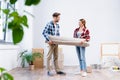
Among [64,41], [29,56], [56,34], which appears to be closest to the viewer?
[64,41]

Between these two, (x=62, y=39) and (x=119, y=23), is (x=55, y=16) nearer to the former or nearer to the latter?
(x=62, y=39)

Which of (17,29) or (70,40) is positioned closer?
(17,29)

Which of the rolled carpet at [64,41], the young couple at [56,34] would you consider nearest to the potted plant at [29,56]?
the young couple at [56,34]

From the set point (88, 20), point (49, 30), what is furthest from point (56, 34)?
point (88, 20)

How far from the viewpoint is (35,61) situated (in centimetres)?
670

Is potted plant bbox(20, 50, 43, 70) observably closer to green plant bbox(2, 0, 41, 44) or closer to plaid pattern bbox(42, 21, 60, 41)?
plaid pattern bbox(42, 21, 60, 41)

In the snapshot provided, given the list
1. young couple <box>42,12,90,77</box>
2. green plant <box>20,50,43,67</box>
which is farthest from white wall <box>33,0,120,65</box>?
young couple <box>42,12,90,77</box>

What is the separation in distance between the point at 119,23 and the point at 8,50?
3.22 metres

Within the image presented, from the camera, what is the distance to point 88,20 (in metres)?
7.31

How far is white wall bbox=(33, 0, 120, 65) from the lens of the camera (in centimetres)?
727

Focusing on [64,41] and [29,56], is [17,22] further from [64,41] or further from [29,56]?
[29,56]

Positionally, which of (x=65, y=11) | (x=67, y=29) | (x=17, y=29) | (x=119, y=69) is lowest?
(x=119, y=69)

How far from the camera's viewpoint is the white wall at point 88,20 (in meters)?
7.27

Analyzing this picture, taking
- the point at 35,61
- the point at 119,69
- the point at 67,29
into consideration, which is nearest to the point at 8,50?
the point at 35,61
